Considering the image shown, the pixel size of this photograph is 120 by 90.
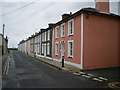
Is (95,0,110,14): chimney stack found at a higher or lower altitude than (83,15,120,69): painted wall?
higher

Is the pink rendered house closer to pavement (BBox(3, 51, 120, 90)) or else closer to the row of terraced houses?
the row of terraced houses

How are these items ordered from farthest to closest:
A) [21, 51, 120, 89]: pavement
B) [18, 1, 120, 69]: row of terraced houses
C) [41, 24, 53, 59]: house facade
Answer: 1. [41, 24, 53, 59]: house facade
2. [18, 1, 120, 69]: row of terraced houses
3. [21, 51, 120, 89]: pavement

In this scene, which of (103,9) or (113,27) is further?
Result: (103,9)

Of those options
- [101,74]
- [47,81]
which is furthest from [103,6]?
[47,81]

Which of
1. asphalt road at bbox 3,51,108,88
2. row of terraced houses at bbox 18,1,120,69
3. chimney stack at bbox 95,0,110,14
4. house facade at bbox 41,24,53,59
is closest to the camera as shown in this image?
asphalt road at bbox 3,51,108,88

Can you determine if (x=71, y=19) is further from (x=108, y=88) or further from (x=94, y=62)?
(x=108, y=88)

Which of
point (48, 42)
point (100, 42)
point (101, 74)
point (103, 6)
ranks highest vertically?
point (103, 6)

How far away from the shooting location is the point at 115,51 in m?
15.8

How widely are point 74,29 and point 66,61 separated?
4.16 m

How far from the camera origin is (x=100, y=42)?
581 inches

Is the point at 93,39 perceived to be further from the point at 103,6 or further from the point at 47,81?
the point at 47,81

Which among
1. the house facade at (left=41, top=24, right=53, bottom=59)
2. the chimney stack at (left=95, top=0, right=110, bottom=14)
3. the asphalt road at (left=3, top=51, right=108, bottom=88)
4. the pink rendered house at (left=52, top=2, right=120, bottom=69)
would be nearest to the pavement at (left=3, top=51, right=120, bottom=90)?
the asphalt road at (left=3, top=51, right=108, bottom=88)

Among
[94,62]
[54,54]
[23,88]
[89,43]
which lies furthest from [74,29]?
[23,88]

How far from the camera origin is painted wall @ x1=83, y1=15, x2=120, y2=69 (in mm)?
14005
